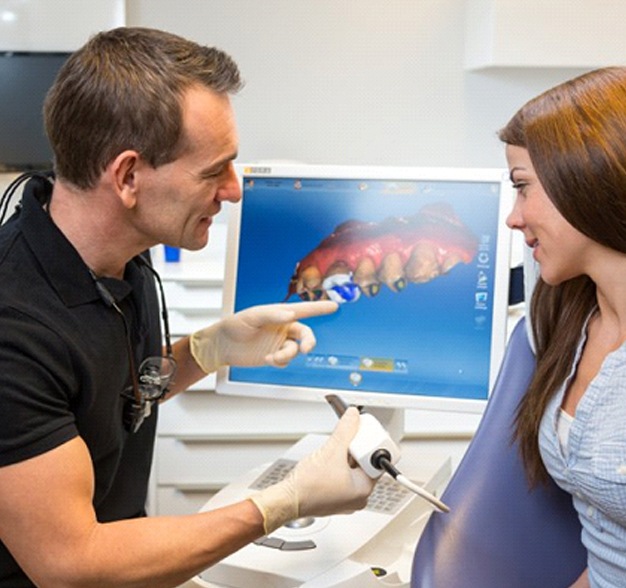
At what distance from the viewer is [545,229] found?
49.4 inches

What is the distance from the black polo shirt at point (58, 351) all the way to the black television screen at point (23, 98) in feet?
4.87

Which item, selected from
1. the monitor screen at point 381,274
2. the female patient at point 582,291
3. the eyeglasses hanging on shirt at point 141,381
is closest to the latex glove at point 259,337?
the monitor screen at point 381,274

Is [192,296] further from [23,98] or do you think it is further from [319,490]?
[319,490]

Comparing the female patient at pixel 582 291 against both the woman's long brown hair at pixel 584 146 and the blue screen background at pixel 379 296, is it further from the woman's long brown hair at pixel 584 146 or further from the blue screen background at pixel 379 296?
the blue screen background at pixel 379 296

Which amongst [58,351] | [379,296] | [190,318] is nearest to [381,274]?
[379,296]

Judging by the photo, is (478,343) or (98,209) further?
(478,343)

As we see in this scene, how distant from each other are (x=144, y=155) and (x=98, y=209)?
11cm

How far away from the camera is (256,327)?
5.31ft

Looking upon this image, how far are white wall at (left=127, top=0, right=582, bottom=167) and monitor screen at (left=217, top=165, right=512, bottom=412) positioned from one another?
1449 mm

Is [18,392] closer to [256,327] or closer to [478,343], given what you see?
[256,327]

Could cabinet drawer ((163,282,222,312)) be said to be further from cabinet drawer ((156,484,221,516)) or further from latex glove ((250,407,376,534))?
latex glove ((250,407,376,534))

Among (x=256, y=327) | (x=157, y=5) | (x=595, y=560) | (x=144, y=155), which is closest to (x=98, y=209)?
(x=144, y=155)

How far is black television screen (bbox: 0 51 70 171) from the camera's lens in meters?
2.81

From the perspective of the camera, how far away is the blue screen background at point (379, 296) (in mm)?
1519
